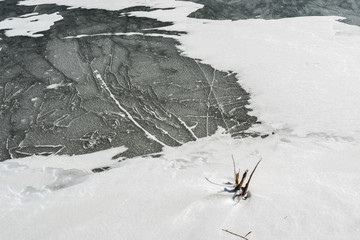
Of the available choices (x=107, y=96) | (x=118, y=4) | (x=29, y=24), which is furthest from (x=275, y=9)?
(x=29, y=24)

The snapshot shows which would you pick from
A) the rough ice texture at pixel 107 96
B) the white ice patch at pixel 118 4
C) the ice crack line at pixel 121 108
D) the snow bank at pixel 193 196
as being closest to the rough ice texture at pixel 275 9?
the white ice patch at pixel 118 4

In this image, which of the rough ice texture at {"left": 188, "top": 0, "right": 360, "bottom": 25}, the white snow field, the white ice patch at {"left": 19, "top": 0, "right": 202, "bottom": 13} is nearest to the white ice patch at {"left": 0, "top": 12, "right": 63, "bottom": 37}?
the white ice patch at {"left": 19, "top": 0, "right": 202, "bottom": 13}

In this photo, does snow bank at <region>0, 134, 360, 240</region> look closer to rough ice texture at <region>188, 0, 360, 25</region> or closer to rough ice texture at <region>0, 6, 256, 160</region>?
rough ice texture at <region>0, 6, 256, 160</region>

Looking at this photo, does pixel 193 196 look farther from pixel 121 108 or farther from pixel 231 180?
pixel 121 108

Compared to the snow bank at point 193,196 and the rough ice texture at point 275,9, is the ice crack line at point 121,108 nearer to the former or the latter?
the snow bank at point 193,196

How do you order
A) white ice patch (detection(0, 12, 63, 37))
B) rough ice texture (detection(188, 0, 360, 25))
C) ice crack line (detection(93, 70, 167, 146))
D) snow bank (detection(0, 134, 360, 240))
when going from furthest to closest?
1. rough ice texture (detection(188, 0, 360, 25))
2. white ice patch (detection(0, 12, 63, 37))
3. ice crack line (detection(93, 70, 167, 146))
4. snow bank (detection(0, 134, 360, 240))

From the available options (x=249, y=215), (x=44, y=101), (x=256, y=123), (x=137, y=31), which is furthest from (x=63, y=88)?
(x=249, y=215)
